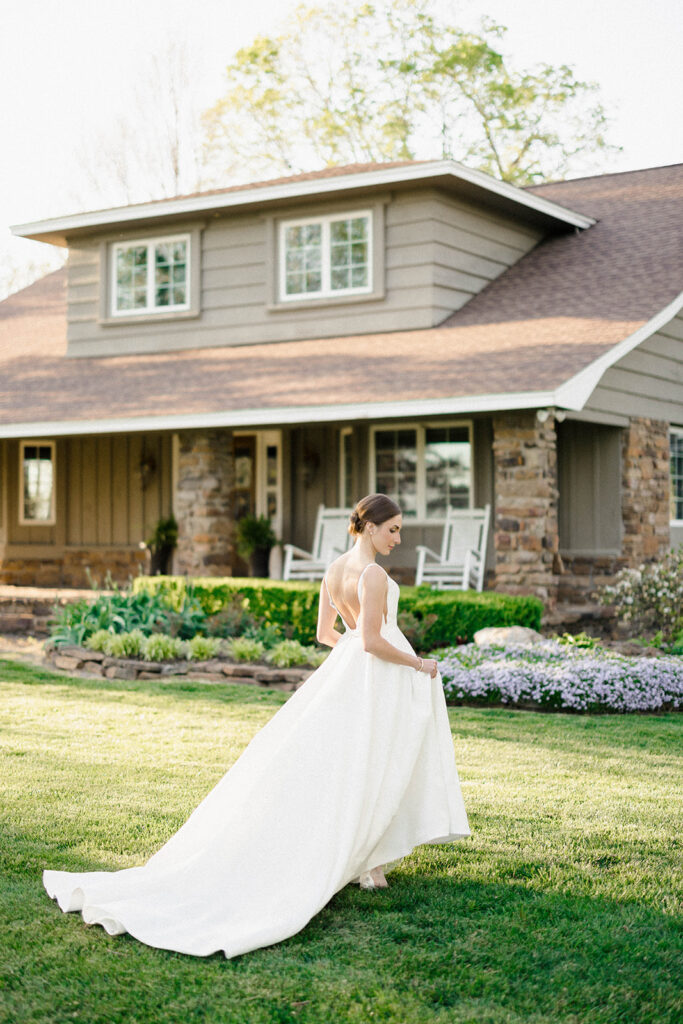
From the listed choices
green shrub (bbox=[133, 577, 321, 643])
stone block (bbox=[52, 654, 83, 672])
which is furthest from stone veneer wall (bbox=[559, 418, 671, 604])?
stone block (bbox=[52, 654, 83, 672])

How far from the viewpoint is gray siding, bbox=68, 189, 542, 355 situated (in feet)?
46.9

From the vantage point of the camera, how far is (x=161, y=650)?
10.6 metres

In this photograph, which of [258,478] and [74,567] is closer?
[258,478]

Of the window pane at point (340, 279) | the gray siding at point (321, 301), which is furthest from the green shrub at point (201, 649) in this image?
the window pane at point (340, 279)

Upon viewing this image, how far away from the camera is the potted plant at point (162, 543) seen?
15648mm

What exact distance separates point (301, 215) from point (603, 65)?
1481 centimetres

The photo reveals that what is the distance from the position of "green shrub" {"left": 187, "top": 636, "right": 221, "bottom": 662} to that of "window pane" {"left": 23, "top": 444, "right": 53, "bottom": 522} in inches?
293

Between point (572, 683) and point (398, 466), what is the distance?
613 cm

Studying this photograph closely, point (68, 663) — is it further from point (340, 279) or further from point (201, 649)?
point (340, 279)

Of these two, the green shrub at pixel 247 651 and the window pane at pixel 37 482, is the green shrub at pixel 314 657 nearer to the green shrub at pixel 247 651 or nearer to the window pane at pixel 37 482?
the green shrub at pixel 247 651

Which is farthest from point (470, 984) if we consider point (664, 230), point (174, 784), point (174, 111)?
point (174, 111)

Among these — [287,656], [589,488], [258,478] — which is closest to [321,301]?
[258,478]

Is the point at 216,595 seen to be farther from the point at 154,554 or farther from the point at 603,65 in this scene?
the point at 603,65

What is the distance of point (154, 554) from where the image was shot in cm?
1570
